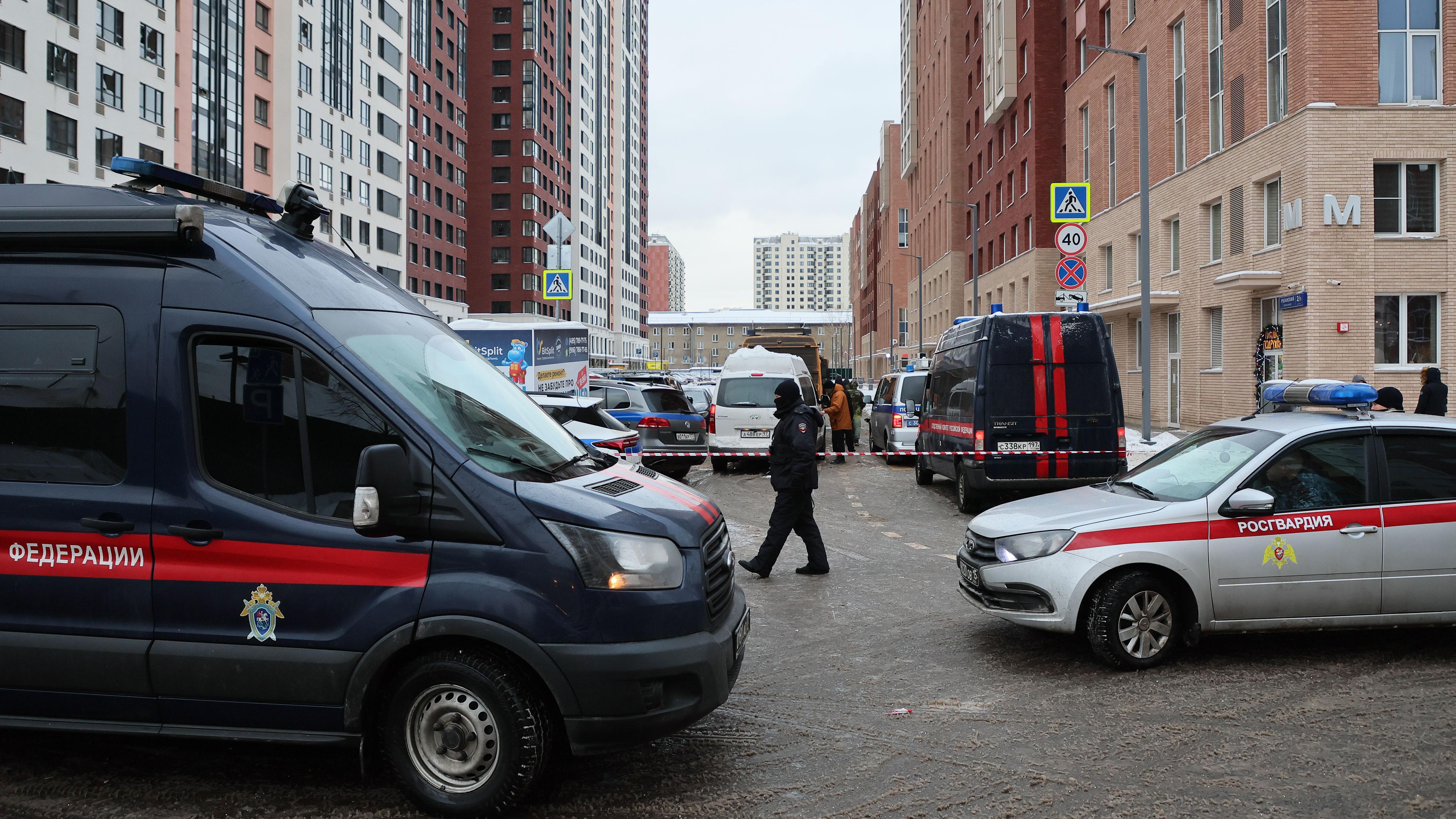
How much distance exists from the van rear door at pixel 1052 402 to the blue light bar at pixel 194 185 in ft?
32.3

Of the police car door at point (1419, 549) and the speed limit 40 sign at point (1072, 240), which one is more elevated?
the speed limit 40 sign at point (1072, 240)

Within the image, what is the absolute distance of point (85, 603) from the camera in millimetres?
3996

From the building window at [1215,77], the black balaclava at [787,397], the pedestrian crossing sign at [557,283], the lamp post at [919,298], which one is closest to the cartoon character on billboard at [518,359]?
the pedestrian crossing sign at [557,283]

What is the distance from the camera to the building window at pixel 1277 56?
76.8 feet

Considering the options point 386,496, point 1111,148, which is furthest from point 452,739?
point 1111,148

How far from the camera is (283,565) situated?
12.9ft

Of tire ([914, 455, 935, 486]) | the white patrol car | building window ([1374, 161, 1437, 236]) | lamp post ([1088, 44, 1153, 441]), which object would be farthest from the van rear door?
building window ([1374, 161, 1437, 236])

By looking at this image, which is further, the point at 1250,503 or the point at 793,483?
the point at 793,483

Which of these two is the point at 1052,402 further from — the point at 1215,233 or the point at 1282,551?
the point at 1215,233

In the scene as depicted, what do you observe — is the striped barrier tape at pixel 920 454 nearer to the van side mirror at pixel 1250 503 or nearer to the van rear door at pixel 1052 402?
A: the van rear door at pixel 1052 402

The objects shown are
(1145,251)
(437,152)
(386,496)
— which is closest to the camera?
(386,496)

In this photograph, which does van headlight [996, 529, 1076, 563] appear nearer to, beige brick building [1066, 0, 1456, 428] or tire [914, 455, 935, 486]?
tire [914, 455, 935, 486]

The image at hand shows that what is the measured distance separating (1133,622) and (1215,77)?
25.8 metres

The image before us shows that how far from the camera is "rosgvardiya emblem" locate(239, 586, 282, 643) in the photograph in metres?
3.95
